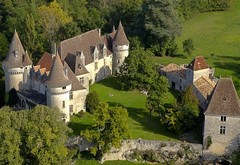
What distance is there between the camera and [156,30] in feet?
→ 328

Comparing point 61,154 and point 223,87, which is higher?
point 223,87

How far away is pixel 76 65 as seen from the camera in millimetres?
80312

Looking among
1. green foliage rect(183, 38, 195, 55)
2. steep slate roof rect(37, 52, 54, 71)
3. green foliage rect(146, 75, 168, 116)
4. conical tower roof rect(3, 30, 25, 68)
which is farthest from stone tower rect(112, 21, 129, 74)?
green foliage rect(183, 38, 195, 55)

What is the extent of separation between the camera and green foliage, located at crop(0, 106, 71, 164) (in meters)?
58.9

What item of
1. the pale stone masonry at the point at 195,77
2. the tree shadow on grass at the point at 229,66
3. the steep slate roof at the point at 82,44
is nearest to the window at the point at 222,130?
the pale stone masonry at the point at 195,77

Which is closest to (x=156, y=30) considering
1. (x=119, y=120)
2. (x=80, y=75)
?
(x=80, y=75)

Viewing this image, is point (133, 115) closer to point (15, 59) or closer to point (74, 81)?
point (74, 81)

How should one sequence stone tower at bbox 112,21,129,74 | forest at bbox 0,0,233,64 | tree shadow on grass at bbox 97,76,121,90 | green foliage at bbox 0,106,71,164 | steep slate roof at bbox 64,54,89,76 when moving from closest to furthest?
green foliage at bbox 0,106,71,164, steep slate roof at bbox 64,54,89,76, tree shadow on grass at bbox 97,76,121,90, stone tower at bbox 112,21,129,74, forest at bbox 0,0,233,64

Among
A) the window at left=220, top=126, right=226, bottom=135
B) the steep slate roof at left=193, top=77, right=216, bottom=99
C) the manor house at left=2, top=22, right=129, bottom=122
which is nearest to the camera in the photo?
the window at left=220, top=126, right=226, bottom=135

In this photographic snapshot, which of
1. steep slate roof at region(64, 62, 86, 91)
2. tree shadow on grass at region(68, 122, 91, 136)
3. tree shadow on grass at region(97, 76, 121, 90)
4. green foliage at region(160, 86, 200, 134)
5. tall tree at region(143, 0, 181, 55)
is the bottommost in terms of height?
tree shadow on grass at region(68, 122, 91, 136)

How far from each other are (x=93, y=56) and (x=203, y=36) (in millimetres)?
41383

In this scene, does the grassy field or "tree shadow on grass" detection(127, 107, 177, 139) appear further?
the grassy field

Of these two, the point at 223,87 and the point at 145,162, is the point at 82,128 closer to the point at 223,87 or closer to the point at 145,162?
the point at 145,162

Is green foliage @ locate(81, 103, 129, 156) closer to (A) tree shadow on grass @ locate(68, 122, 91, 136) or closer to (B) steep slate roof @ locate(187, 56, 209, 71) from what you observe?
(A) tree shadow on grass @ locate(68, 122, 91, 136)
